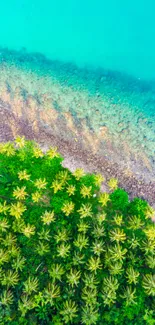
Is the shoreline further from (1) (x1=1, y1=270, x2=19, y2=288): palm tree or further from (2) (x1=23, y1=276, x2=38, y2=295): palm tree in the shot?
(1) (x1=1, y1=270, x2=19, y2=288): palm tree

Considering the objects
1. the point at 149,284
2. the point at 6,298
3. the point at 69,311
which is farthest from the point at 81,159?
the point at 6,298

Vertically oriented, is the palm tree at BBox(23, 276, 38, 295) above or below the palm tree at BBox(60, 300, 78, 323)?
above

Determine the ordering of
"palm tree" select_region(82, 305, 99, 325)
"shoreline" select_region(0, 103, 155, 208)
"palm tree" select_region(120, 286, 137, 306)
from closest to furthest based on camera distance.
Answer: "palm tree" select_region(82, 305, 99, 325) < "palm tree" select_region(120, 286, 137, 306) < "shoreline" select_region(0, 103, 155, 208)

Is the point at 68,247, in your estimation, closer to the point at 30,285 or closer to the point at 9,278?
the point at 30,285

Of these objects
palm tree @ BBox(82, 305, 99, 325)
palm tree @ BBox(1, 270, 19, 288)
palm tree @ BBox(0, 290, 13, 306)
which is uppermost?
palm tree @ BBox(1, 270, 19, 288)

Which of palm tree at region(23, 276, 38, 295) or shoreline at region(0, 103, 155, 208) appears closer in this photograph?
palm tree at region(23, 276, 38, 295)

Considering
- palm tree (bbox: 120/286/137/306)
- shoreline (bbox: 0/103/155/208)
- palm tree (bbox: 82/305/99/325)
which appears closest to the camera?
palm tree (bbox: 82/305/99/325)

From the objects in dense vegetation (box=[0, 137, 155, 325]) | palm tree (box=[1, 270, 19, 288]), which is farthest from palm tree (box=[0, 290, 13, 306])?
palm tree (box=[1, 270, 19, 288])

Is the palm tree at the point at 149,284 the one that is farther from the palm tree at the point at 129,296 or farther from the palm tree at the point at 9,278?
the palm tree at the point at 9,278

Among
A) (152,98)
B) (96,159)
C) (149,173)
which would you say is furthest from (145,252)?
(152,98)
